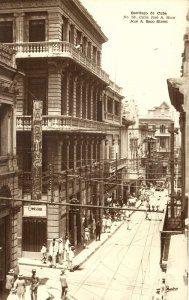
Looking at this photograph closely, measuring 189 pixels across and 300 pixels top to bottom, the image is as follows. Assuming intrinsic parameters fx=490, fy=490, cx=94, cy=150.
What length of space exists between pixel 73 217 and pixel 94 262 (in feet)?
16.6

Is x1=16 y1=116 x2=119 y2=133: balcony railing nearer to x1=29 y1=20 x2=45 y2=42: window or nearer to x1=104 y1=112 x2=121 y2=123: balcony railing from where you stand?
x1=29 y1=20 x2=45 y2=42: window

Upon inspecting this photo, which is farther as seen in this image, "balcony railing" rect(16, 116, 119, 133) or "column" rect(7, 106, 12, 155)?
"balcony railing" rect(16, 116, 119, 133)

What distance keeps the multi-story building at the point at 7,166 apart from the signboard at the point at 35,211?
5.06 metres

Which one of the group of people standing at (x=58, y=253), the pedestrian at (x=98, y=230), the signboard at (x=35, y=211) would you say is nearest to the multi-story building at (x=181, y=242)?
the group of people standing at (x=58, y=253)

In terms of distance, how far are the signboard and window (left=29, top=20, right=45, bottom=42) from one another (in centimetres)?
847

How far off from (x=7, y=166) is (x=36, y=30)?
9642 mm

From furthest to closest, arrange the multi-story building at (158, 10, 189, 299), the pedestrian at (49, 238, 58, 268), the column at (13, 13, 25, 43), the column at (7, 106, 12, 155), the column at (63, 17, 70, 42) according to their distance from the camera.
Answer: the column at (63, 17, 70, 42) < the column at (13, 13, 25, 43) < the pedestrian at (49, 238, 58, 268) < the column at (7, 106, 12, 155) < the multi-story building at (158, 10, 189, 299)

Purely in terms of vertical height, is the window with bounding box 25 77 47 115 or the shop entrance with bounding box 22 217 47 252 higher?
the window with bounding box 25 77 47 115

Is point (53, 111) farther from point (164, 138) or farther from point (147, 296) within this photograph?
point (164, 138)

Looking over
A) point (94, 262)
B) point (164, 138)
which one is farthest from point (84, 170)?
point (164, 138)

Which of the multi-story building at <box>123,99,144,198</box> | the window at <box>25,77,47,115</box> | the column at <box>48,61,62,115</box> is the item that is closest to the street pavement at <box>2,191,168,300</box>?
the column at <box>48,61,62,115</box>

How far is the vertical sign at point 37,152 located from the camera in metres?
21.4

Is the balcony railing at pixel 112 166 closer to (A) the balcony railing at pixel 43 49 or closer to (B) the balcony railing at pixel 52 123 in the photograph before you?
(B) the balcony railing at pixel 52 123

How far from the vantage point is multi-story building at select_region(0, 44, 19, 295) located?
57.7 feet
